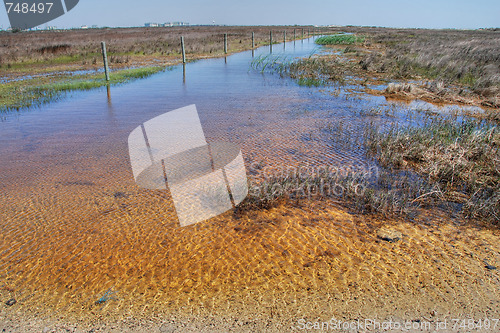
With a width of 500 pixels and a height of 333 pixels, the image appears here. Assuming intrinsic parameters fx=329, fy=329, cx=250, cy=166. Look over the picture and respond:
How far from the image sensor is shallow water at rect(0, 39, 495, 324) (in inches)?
119

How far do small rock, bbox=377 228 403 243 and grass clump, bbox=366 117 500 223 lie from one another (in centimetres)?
82

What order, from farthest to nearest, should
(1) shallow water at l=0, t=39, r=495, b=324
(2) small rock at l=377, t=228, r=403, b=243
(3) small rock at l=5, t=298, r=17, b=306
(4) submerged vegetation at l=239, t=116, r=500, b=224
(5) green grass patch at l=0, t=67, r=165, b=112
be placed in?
(5) green grass patch at l=0, t=67, r=165, b=112, (4) submerged vegetation at l=239, t=116, r=500, b=224, (2) small rock at l=377, t=228, r=403, b=243, (1) shallow water at l=0, t=39, r=495, b=324, (3) small rock at l=5, t=298, r=17, b=306

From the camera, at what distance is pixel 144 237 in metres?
3.75

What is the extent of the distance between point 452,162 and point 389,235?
2.19m

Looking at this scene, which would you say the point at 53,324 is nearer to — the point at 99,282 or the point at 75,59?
the point at 99,282

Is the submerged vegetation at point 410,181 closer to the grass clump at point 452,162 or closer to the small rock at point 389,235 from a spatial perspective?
the grass clump at point 452,162

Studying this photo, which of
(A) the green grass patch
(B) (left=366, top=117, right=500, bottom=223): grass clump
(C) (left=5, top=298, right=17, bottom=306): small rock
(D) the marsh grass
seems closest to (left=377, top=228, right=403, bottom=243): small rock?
(B) (left=366, top=117, right=500, bottom=223): grass clump

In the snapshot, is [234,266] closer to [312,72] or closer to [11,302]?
[11,302]

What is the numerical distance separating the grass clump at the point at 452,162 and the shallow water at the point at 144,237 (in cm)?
61

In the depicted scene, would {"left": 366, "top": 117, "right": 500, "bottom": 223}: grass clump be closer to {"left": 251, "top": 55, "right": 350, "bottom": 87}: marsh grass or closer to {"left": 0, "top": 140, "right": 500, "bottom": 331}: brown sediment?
{"left": 0, "top": 140, "right": 500, "bottom": 331}: brown sediment

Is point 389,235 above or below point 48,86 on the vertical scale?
below

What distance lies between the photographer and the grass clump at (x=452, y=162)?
4265 millimetres

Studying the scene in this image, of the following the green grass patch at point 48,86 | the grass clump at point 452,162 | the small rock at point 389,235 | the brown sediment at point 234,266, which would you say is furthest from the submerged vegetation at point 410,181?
the green grass patch at point 48,86

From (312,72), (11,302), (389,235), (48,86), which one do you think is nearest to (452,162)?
(389,235)
